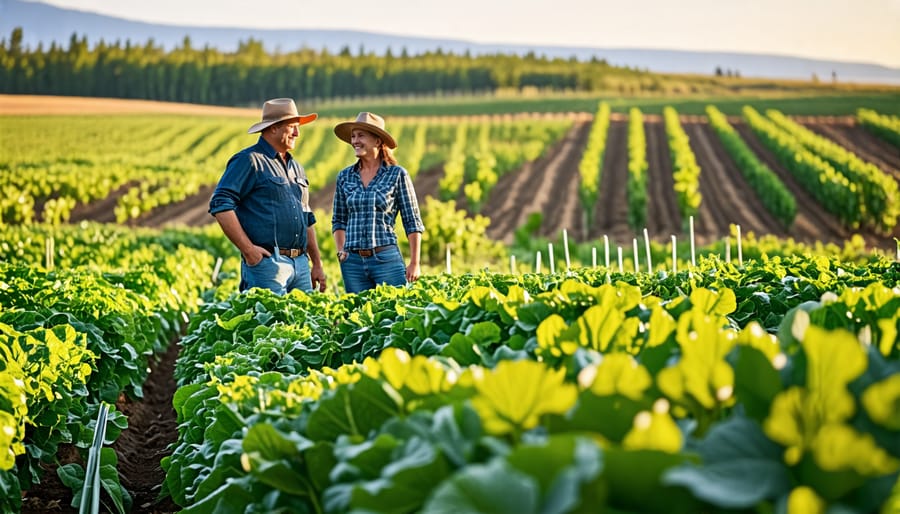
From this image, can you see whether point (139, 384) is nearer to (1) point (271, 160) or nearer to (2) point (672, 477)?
(1) point (271, 160)

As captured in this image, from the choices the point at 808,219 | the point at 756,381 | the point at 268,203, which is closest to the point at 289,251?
the point at 268,203

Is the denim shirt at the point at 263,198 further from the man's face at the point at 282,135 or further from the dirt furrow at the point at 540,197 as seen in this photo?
the dirt furrow at the point at 540,197

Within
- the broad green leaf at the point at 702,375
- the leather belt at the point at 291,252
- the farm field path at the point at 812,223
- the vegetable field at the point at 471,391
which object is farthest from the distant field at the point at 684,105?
the broad green leaf at the point at 702,375

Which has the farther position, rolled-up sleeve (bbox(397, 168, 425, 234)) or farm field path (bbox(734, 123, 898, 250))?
farm field path (bbox(734, 123, 898, 250))

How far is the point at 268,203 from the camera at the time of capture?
7.27 m

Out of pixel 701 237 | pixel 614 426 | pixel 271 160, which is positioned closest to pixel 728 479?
pixel 614 426

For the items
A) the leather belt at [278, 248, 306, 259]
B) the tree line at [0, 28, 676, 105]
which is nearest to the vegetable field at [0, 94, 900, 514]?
the leather belt at [278, 248, 306, 259]

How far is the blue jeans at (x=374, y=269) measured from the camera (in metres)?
7.75

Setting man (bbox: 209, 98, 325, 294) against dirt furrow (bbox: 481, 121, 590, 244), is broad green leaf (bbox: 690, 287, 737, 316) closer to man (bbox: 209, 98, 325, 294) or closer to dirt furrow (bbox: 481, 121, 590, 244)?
man (bbox: 209, 98, 325, 294)

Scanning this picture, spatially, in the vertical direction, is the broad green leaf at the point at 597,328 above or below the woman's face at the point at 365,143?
below

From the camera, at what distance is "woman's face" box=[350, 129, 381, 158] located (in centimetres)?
763

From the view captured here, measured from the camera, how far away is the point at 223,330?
6.58 meters

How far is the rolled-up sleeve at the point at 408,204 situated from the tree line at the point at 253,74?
298 feet

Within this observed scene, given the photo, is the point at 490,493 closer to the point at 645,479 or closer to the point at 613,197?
the point at 645,479
